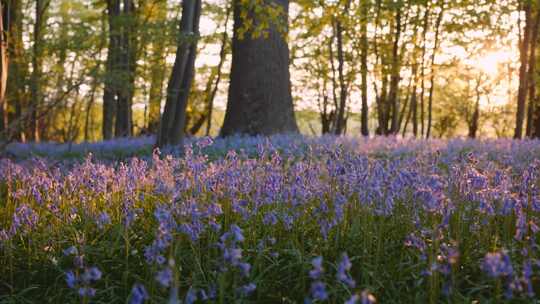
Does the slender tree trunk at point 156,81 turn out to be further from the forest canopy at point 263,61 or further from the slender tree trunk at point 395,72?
the slender tree trunk at point 395,72

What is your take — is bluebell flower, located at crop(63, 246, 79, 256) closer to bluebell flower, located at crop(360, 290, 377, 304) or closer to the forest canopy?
bluebell flower, located at crop(360, 290, 377, 304)

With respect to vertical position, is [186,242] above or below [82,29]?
below

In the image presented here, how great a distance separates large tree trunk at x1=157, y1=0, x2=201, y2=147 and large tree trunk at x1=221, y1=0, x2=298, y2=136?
258cm

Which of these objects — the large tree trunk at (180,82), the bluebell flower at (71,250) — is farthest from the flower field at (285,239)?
the large tree trunk at (180,82)

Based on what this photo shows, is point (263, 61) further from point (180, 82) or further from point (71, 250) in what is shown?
point (71, 250)

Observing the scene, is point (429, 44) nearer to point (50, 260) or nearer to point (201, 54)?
point (201, 54)

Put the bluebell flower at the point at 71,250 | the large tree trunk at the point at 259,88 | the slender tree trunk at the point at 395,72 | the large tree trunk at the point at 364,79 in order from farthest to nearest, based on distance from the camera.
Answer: the slender tree trunk at the point at 395,72 → the large tree trunk at the point at 364,79 → the large tree trunk at the point at 259,88 → the bluebell flower at the point at 71,250

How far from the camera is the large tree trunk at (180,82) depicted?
10211mm

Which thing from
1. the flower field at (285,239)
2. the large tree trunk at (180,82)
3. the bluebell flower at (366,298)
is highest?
the large tree trunk at (180,82)

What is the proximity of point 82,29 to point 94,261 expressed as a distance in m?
14.4

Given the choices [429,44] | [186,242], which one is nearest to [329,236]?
[186,242]

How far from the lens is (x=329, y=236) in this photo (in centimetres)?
403

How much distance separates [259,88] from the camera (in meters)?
13.1

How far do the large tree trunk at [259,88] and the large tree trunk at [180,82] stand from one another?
8.46 ft
